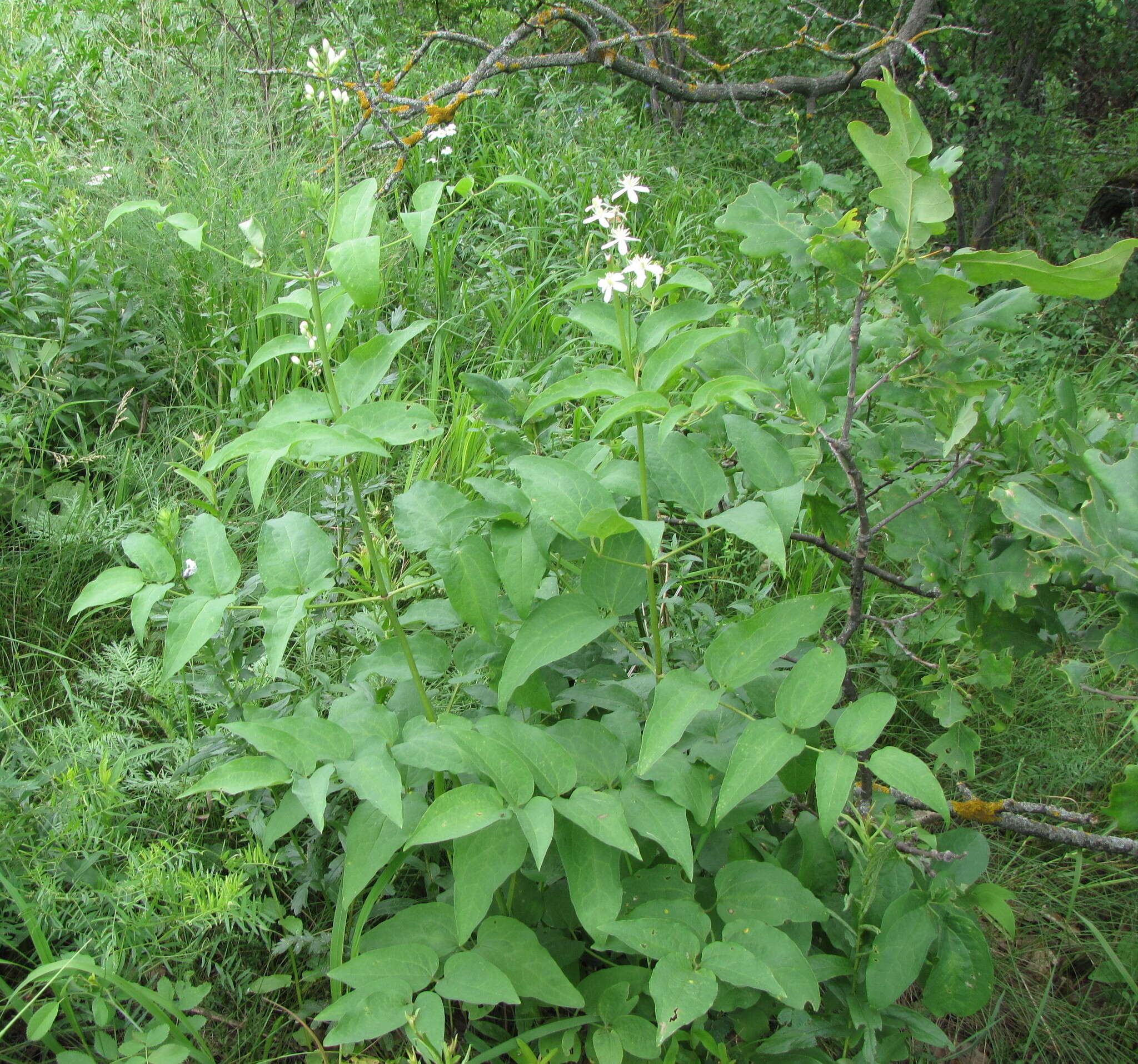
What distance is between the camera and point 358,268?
3.55 ft

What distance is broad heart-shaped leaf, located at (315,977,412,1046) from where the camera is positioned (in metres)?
1.13

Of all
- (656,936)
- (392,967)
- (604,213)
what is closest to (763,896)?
(656,936)

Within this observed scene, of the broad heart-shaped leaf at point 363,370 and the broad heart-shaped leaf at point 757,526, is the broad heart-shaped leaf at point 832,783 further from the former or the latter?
the broad heart-shaped leaf at point 363,370

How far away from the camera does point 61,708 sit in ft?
6.45

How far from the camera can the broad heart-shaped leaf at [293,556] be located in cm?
126

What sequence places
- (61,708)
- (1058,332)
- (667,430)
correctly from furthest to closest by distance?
(1058,332)
(61,708)
(667,430)

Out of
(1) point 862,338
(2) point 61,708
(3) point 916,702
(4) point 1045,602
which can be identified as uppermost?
(1) point 862,338

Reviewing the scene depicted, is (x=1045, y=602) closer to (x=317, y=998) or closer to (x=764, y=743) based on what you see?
→ (x=764, y=743)

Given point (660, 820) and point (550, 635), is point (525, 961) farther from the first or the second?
point (550, 635)

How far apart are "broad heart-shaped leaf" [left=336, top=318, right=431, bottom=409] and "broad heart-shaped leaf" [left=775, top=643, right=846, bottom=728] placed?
712mm

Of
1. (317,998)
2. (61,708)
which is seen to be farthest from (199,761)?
(61,708)

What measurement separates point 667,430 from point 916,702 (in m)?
1.35

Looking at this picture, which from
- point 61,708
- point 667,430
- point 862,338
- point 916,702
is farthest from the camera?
point 916,702

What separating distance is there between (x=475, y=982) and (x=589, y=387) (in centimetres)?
80
